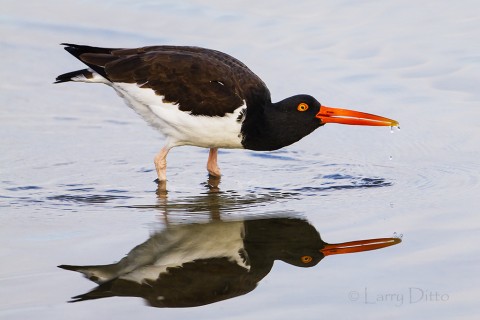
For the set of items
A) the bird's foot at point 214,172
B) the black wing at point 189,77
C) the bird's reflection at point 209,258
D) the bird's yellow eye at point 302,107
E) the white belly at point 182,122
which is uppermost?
the black wing at point 189,77

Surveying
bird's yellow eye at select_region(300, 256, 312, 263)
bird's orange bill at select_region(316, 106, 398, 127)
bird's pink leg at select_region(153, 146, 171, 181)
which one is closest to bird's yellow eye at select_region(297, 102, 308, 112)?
bird's orange bill at select_region(316, 106, 398, 127)

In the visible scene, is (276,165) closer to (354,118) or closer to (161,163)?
(354,118)

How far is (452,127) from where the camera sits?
979 centimetres

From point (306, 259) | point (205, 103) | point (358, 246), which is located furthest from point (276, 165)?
point (306, 259)

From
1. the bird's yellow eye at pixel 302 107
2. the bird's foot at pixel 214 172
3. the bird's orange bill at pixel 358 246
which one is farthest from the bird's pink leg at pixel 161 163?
the bird's orange bill at pixel 358 246

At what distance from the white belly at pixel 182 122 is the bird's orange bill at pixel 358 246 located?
2080 millimetres

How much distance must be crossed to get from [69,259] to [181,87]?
2561mm

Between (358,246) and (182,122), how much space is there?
2427 mm

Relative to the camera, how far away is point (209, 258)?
6930 mm

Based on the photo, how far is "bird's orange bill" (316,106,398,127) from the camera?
8.97m

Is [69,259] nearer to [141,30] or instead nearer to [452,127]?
[452,127]

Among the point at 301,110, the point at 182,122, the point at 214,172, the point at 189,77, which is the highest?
the point at 189,77

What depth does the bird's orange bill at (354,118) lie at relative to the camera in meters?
8.97

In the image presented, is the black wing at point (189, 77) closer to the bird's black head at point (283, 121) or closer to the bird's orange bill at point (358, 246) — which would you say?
the bird's black head at point (283, 121)
